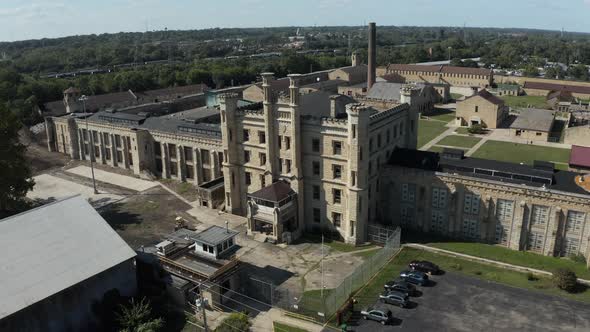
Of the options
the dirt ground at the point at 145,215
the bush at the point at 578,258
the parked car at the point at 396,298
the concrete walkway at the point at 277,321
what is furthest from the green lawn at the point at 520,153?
the concrete walkway at the point at 277,321

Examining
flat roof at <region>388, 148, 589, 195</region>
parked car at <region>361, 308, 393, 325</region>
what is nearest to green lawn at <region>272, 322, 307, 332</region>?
parked car at <region>361, 308, 393, 325</region>

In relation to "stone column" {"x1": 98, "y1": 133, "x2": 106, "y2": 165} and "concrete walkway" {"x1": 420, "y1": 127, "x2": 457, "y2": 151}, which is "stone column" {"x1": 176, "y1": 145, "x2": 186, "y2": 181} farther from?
"concrete walkway" {"x1": 420, "y1": 127, "x2": 457, "y2": 151}

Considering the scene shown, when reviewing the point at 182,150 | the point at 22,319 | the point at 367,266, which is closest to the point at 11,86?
the point at 182,150

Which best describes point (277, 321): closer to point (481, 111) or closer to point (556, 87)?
point (481, 111)

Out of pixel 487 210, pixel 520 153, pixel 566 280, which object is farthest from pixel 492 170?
pixel 520 153

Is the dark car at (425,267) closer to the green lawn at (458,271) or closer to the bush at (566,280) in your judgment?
the green lawn at (458,271)

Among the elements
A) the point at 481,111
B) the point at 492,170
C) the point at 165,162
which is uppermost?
the point at 492,170
